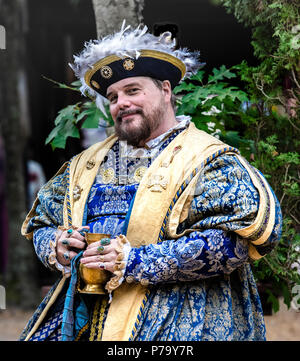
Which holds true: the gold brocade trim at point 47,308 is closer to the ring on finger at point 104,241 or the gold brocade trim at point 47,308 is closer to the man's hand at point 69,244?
the man's hand at point 69,244

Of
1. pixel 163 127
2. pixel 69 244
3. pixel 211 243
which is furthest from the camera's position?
pixel 163 127

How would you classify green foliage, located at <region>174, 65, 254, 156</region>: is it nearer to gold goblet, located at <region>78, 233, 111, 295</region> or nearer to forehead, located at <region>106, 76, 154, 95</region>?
forehead, located at <region>106, 76, 154, 95</region>

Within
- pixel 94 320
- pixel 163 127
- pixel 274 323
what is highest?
pixel 163 127

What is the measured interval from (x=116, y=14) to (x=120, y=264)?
5.90 ft

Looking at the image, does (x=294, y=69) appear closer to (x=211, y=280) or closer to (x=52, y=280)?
(x=211, y=280)

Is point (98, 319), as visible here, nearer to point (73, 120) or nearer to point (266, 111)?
point (73, 120)

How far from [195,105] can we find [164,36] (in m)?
0.68

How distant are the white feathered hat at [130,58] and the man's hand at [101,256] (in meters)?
0.85

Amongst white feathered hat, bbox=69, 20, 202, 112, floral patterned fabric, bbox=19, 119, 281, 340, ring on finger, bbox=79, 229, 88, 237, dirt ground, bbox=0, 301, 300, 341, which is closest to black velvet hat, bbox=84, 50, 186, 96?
white feathered hat, bbox=69, 20, 202, 112

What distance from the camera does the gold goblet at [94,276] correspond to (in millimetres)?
2760

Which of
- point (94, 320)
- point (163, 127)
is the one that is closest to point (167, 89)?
point (163, 127)

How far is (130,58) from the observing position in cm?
306

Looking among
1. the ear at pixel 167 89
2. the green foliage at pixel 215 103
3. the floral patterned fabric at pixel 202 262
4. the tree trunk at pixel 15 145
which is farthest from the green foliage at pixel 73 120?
the floral patterned fabric at pixel 202 262
